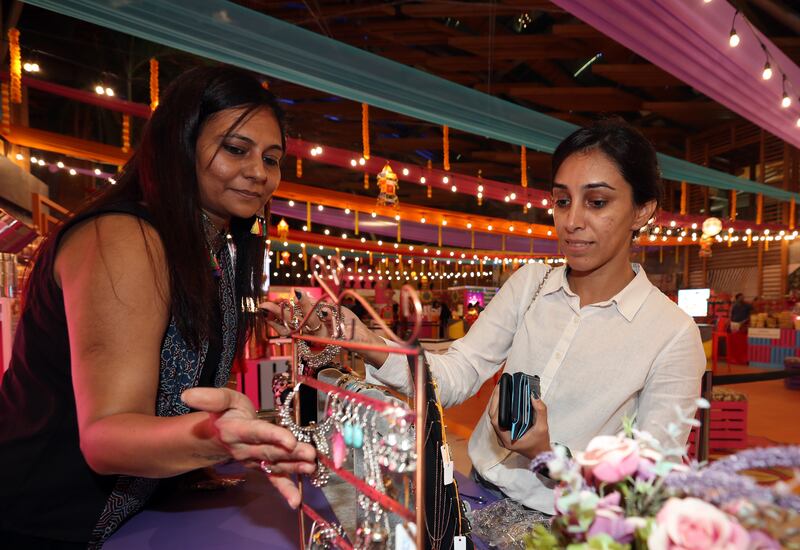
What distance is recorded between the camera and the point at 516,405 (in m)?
0.93

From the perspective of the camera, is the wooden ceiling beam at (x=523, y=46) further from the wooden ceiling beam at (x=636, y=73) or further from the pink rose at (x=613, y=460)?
the pink rose at (x=613, y=460)

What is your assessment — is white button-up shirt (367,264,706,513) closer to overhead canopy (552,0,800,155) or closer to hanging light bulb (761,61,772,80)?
overhead canopy (552,0,800,155)

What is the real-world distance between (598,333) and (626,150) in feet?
1.55

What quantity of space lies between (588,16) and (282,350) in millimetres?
4035

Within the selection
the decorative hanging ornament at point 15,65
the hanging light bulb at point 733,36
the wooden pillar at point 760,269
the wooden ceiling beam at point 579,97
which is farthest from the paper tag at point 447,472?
the wooden pillar at point 760,269

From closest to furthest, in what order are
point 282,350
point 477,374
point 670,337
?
1. point 670,337
2. point 477,374
3. point 282,350

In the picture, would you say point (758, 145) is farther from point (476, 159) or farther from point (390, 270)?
point (390, 270)

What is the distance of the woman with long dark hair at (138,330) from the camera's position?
69 centimetres

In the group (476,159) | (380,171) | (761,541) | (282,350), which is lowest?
(282,350)

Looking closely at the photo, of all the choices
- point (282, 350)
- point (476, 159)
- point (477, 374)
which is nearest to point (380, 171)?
point (282, 350)

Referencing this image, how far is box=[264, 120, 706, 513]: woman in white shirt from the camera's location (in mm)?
1207

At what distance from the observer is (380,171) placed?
5473mm

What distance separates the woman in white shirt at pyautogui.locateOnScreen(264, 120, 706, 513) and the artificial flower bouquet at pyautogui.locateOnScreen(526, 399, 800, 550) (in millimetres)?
656

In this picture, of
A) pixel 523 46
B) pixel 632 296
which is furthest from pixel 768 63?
pixel 632 296
